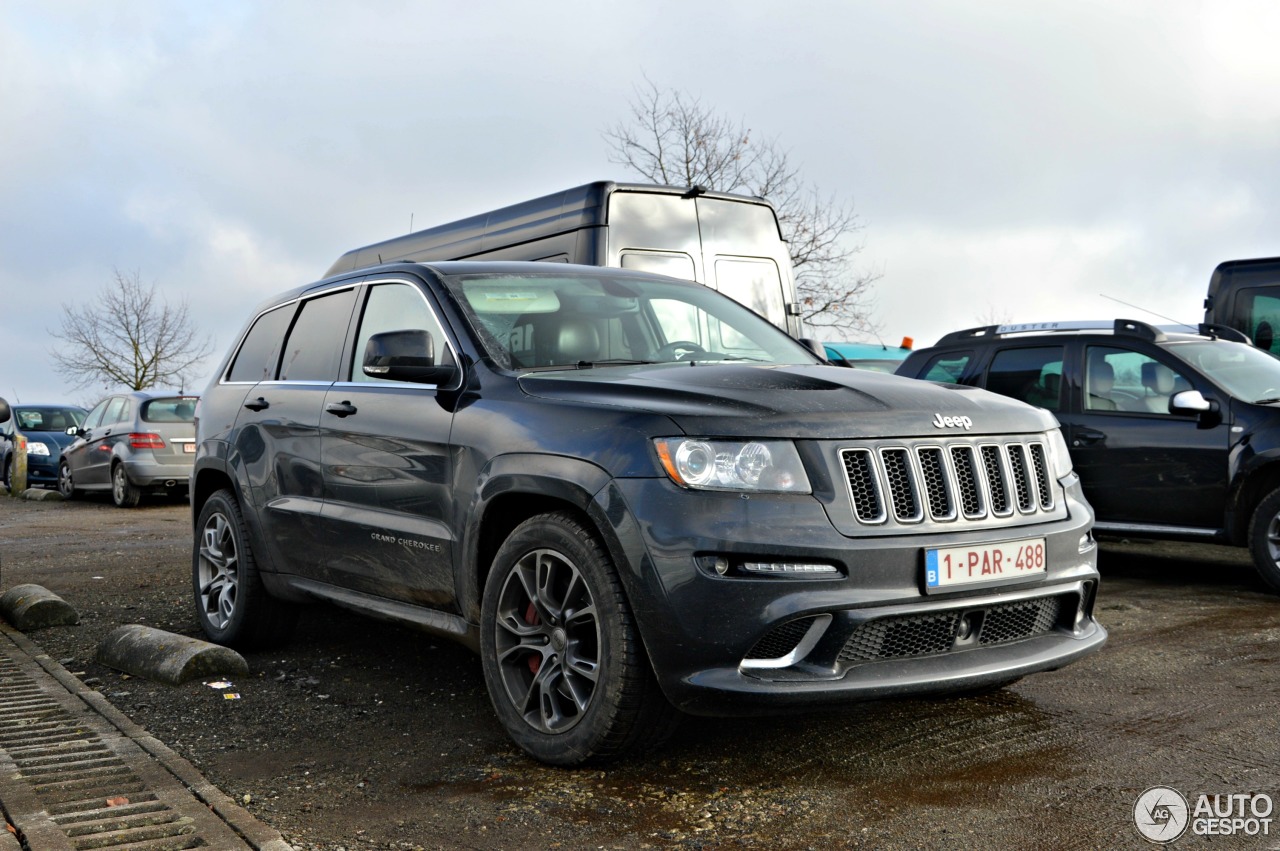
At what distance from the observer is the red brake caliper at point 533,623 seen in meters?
4.24

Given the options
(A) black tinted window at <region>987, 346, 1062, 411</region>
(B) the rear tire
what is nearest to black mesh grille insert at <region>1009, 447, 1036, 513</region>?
(A) black tinted window at <region>987, 346, 1062, 411</region>

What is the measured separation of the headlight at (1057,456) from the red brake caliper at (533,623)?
1.88 m

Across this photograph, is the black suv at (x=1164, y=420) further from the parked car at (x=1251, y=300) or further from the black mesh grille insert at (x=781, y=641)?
the black mesh grille insert at (x=781, y=641)

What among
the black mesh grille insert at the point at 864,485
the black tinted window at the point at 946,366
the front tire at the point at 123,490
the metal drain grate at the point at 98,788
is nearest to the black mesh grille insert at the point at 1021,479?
the black mesh grille insert at the point at 864,485

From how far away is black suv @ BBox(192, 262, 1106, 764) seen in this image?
3.68m

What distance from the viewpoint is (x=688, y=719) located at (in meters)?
4.63

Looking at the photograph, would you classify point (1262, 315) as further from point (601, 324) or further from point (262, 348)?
point (262, 348)

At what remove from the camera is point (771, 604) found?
143 inches

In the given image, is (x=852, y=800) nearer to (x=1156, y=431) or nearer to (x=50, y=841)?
(x=50, y=841)

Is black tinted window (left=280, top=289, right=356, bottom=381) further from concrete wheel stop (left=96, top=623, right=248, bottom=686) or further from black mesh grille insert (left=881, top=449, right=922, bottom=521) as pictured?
black mesh grille insert (left=881, top=449, right=922, bottom=521)

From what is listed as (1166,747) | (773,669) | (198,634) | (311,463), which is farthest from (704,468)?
(198,634)

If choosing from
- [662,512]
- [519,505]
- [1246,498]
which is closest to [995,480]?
[662,512]

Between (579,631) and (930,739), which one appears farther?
(930,739)

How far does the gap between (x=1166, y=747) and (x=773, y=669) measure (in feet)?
5.14
